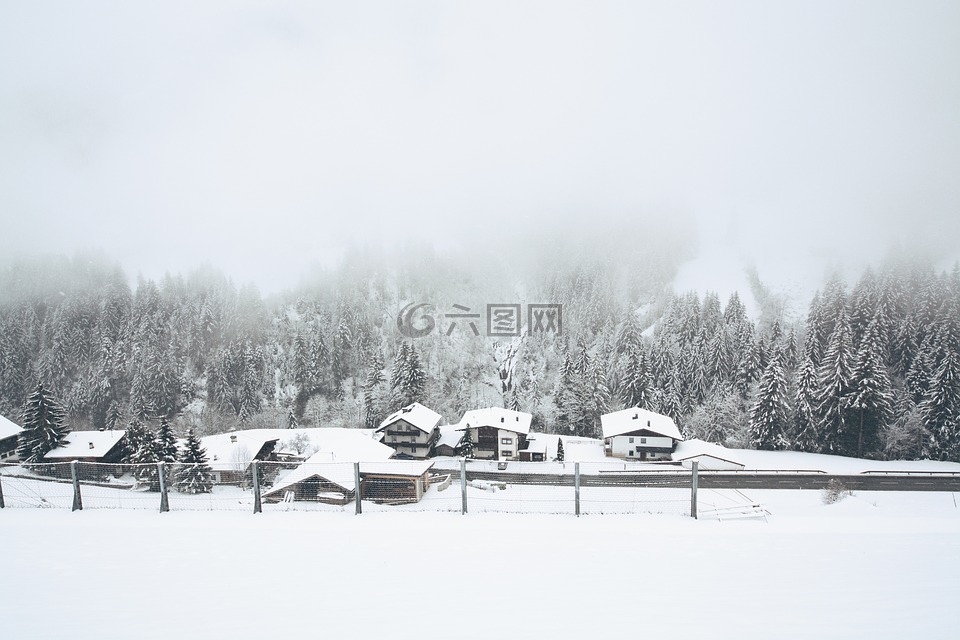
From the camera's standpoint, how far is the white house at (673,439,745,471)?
29797 mm

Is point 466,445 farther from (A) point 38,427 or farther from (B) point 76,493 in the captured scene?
(A) point 38,427

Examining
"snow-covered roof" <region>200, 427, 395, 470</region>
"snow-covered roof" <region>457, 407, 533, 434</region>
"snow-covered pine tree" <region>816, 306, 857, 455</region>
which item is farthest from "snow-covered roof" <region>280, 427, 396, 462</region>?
"snow-covered pine tree" <region>816, 306, 857, 455</region>

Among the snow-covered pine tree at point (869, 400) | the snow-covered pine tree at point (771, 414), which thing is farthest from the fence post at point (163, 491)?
the snow-covered pine tree at point (869, 400)

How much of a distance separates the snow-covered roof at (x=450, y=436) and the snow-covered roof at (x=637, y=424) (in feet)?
46.0

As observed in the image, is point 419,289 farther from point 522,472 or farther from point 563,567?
point 563,567

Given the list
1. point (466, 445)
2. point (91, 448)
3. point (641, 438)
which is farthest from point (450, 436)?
point (91, 448)

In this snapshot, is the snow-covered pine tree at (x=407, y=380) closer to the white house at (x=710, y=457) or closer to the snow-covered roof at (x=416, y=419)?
the snow-covered roof at (x=416, y=419)

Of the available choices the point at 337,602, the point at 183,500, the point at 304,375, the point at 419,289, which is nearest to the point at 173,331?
the point at 304,375

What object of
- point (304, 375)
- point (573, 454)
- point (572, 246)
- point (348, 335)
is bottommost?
point (573, 454)

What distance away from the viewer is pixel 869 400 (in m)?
34.2

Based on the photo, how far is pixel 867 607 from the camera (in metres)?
4.41

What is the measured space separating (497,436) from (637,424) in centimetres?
1242

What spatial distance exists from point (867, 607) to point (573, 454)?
1307 inches

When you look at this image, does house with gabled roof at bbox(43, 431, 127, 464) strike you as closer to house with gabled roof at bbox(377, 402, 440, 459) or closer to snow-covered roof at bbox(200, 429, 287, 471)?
snow-covered roof at bbox(200, 429, 287, 471)
